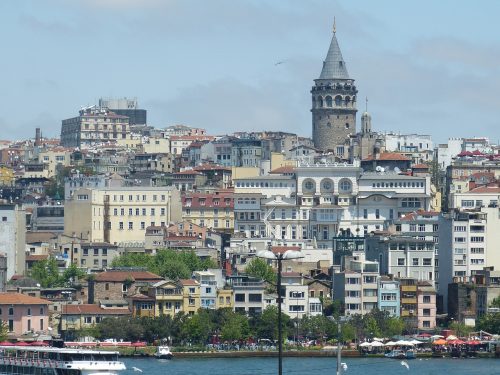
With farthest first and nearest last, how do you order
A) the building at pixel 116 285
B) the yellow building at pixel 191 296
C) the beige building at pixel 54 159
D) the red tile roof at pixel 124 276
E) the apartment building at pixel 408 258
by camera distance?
the beige building at pixel 54 159
the apartment building at pixel 408 258
the red tile roof at pixel 124 276
the building at pixel 116 285
the yellow building at pixel 191 296

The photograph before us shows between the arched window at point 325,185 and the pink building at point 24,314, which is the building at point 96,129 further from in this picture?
the pink building at point 24,314

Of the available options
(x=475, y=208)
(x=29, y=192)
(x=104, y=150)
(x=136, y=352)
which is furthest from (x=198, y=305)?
(x=104, y=150)

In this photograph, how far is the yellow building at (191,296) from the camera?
8890 cm

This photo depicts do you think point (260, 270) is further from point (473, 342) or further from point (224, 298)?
point (473, 342)

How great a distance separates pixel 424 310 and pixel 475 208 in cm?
942

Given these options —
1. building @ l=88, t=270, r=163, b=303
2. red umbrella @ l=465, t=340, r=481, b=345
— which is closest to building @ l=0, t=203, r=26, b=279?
building @ l=88, t=270, r=163, b=303

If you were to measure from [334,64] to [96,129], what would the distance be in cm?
3256

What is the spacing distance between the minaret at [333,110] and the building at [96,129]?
1215 inches

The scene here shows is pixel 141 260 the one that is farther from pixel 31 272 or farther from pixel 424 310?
pixel 424 310

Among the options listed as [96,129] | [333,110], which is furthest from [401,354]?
[96,129]

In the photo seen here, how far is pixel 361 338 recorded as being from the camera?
86.9 m

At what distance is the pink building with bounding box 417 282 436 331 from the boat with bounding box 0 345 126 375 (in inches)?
1216

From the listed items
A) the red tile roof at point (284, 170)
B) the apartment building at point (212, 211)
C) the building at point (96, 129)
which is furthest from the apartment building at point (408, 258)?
the building at point (96, 129)

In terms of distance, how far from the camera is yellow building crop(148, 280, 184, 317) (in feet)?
290
